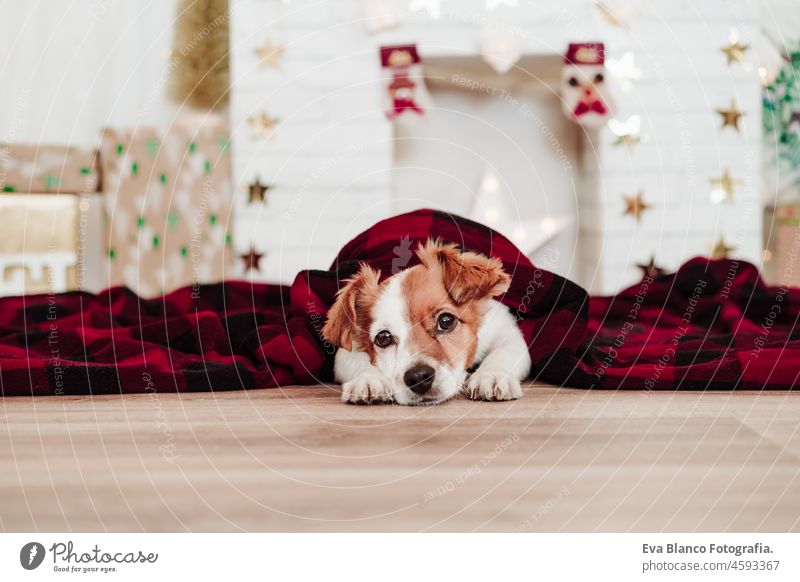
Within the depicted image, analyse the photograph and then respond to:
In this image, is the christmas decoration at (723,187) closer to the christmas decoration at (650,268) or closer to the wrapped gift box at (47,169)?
the christmas decoration at (650,268)

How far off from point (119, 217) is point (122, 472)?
8.39ft

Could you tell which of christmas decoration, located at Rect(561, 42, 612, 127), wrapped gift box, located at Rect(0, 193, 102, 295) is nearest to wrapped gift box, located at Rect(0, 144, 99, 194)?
wrapped gift box, located at Rect(0, 193, 102, 295)

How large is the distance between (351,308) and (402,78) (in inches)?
76.2

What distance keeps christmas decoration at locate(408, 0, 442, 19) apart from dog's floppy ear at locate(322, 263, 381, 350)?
2.03 meters

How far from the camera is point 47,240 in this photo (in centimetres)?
336

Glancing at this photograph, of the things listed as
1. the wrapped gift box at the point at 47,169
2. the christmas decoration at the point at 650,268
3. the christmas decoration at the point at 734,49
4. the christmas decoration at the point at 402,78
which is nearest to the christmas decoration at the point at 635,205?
the christmas decoration at the point at 650,268

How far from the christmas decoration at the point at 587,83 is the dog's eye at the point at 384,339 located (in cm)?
205

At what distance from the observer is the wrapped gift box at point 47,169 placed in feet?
10.9

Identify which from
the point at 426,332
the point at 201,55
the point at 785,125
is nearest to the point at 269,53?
the point at 201,55

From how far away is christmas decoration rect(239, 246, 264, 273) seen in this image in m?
3.30

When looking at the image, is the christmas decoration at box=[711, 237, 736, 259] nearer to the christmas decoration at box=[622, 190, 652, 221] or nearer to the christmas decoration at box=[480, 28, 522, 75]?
the christmas decoration at box=[622, 190, 652, 221]
